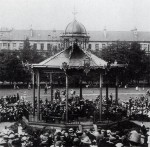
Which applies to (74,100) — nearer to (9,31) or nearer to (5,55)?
(5,55)

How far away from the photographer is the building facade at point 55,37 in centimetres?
10969

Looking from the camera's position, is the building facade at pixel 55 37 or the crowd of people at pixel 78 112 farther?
the building facade at pixel 55 37

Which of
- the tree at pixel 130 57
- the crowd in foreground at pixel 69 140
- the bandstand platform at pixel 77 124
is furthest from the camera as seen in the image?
the tree at pixel 130 57

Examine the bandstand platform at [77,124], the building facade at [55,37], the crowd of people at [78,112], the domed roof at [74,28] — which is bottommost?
the bandstand platform at [77,124]

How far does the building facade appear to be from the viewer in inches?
4318

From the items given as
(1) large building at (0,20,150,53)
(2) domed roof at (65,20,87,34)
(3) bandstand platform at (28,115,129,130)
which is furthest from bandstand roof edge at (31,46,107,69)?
(1) large building at (0,20,150,53)

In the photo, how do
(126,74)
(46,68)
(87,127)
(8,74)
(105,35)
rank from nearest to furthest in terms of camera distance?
(87,127) → (46,68) → (8,74) → (126,74) → (105,35)

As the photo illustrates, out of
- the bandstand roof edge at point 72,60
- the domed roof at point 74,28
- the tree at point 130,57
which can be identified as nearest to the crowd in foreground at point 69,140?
the bandstand roof edge at point 72,60

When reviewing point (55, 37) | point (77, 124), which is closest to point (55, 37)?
point (55, 37)

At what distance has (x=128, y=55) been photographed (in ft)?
263

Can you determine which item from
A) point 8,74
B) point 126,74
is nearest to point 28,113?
point 8,74

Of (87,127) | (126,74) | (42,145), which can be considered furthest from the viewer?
(126,74)

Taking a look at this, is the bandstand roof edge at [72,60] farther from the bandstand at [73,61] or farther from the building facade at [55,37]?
the building facade at [55,37]

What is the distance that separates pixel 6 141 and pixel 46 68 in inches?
316
